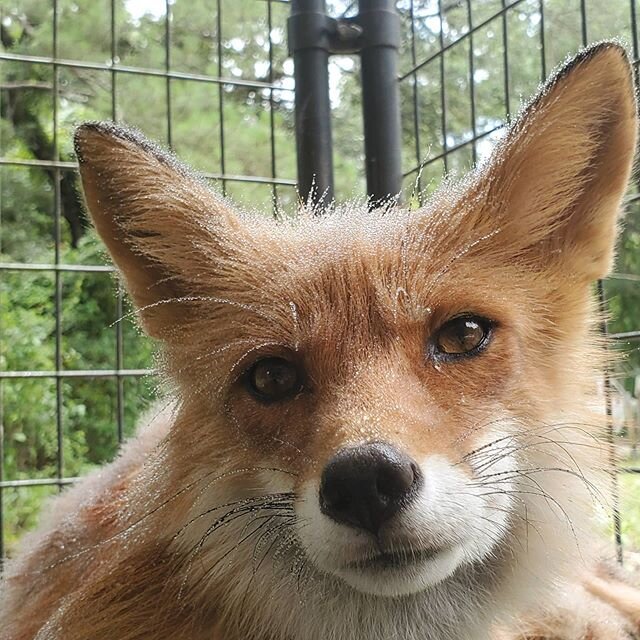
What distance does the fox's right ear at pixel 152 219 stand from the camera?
4.82ft

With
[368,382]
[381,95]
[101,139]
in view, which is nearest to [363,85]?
[381,95]

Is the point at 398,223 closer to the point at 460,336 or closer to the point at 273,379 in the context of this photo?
the point at 460,336

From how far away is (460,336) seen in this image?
1295mm

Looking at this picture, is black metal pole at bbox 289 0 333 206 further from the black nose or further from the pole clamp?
the black nose

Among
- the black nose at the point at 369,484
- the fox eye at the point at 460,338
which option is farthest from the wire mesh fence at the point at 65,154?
the black nose at the point at 369,484

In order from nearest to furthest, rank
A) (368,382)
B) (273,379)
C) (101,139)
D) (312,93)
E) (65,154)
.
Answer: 1. (368,382)
2. (273,379)
3. (101,139)
4. (312,93)
5. (65,154)

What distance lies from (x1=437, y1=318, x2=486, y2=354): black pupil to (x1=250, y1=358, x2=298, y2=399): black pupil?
258mm

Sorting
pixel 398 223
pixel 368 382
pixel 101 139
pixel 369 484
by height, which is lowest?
pixel 369 484

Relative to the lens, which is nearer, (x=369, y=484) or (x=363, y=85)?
(x=369, y=484)

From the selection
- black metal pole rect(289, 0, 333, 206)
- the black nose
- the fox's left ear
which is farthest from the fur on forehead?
black metal pole rect(289, 0, 333, 206)

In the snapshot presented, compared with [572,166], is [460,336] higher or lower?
lower

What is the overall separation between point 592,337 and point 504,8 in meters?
0.99

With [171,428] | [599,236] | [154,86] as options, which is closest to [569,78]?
[599,236]

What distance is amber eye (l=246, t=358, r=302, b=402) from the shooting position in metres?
1.31
